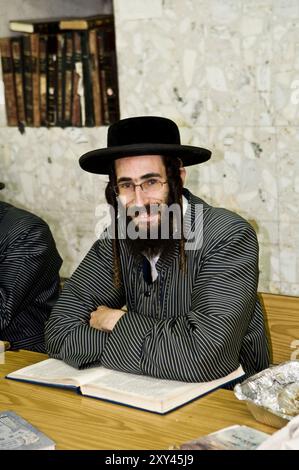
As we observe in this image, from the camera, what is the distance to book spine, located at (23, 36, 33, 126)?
157 inches

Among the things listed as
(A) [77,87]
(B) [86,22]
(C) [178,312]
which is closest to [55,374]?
(C) [178,312]

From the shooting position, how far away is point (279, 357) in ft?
9.48

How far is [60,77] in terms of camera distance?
3.90 m

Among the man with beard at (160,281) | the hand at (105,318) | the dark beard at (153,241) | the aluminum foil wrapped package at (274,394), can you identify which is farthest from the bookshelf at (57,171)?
the aluminum foil wrapped package at (274,394)

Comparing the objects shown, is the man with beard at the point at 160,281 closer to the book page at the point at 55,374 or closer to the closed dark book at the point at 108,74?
the book page at the point at 55,374

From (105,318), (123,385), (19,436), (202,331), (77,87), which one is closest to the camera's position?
(19,436)

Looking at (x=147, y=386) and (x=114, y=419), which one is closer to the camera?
(x=114, y=419)

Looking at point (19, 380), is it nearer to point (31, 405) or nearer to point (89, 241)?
point (31, 405)

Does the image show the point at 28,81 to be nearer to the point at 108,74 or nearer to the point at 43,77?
the point at 43,77

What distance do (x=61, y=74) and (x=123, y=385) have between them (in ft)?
7.33

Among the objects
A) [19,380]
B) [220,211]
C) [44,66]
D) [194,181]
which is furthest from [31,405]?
[44,66]

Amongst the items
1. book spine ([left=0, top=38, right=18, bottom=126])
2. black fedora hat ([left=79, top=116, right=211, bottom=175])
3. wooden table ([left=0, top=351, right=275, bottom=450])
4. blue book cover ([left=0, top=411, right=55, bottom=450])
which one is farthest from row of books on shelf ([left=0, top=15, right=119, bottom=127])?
blue book cover ([left=0, top=411, right=55, bottom=450])

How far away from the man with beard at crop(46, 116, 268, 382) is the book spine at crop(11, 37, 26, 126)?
1.43 m

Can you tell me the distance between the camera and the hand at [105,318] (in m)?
2.40
